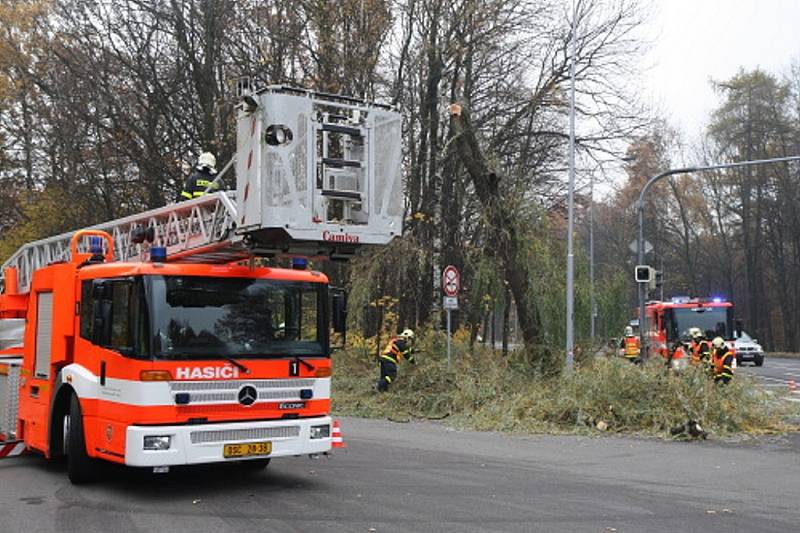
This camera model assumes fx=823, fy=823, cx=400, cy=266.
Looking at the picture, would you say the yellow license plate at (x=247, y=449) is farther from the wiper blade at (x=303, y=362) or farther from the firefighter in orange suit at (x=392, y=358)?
the firefighter in orange suit at (x=392, y=358)

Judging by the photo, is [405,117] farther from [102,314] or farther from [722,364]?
[102,314]

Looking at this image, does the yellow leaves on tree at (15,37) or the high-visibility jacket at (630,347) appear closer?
the high-visibility jacket at (630,347)

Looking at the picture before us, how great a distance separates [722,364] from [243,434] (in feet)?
33.3

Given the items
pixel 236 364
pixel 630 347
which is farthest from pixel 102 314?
pixel 630 347

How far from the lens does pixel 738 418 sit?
45.2 feet

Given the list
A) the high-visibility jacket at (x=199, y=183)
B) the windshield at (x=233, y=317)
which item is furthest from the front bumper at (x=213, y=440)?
the high-visibility jacket at (x=199, y=183)

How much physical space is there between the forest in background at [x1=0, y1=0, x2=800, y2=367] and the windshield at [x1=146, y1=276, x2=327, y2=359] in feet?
29.3

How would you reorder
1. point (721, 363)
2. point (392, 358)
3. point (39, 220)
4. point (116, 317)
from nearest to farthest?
point (116, 317) < point (721, 363) < point (392, 358) < point (39, 220)

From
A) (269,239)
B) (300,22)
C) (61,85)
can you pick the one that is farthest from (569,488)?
(61,85)

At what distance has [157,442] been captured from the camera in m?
7.77

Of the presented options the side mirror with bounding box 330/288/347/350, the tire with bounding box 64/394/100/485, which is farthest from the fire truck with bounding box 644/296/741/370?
the tire with bounding box 64/394/100/485

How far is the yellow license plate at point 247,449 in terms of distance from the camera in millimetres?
8109

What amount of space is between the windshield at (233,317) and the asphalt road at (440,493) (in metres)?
1.52

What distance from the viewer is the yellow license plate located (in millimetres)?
8109
